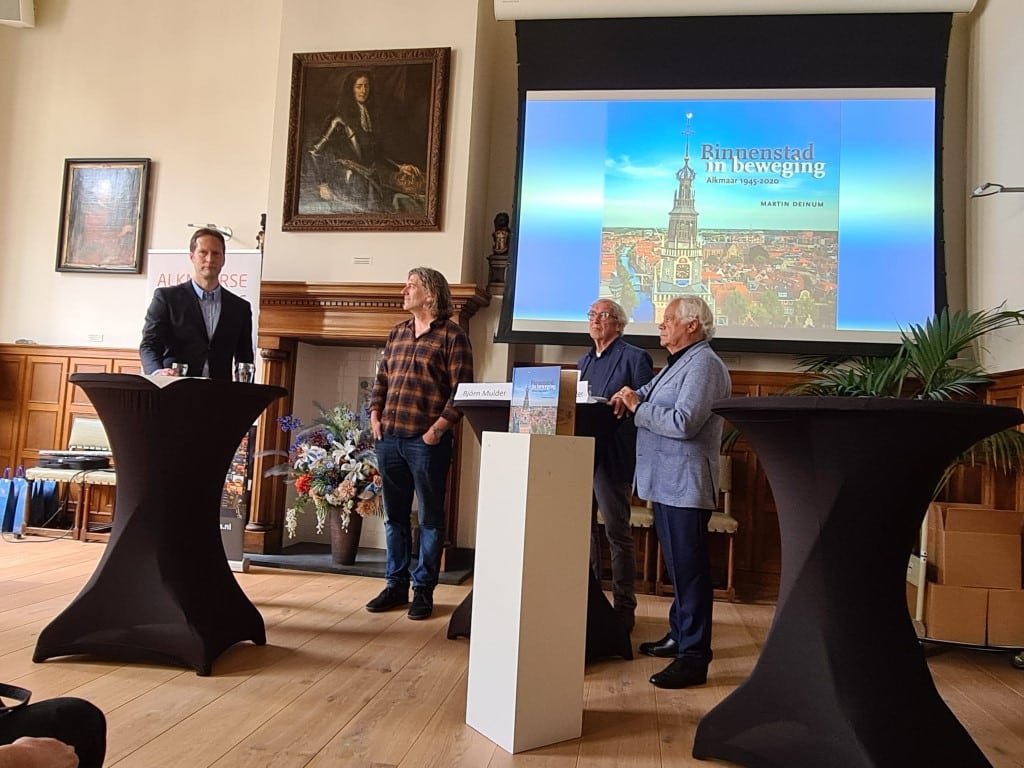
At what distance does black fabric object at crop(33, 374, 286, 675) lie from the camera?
2.26 m

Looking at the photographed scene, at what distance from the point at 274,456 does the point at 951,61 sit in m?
4.65

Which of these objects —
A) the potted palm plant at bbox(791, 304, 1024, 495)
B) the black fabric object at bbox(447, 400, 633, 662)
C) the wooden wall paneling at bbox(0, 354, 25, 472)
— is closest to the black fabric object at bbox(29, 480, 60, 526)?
the wooden wall paneling at bbox(0, 354, 25, 472)

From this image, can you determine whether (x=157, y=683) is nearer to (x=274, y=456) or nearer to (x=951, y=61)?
(x=274, y=456)

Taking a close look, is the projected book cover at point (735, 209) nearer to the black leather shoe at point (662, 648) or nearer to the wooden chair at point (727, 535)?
the wooden chair at point (727, 535)

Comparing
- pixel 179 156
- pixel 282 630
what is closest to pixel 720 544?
pixel 282 630

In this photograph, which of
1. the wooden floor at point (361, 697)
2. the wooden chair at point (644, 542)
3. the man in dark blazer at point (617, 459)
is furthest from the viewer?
the wooden chair at point (644, 542)

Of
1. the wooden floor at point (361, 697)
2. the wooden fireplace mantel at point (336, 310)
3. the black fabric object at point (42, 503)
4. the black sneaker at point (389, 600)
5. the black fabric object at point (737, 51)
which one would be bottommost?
the wooden floor at point (361, 697)

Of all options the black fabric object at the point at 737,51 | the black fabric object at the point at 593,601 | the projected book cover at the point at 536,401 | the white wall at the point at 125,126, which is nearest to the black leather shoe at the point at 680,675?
the black fabric object at the point at 593,601

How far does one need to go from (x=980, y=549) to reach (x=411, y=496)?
7.57ft

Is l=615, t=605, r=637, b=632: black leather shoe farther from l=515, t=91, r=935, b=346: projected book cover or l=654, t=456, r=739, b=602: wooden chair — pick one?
l=515, t=91, r=935, b=346: projected book cover

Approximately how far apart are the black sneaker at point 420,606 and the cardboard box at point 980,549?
6.78 feet

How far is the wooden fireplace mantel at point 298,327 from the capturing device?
14.0 feet

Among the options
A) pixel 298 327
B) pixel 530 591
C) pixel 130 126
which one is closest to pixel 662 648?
pixel 530 591

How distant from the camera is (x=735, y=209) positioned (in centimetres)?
426
